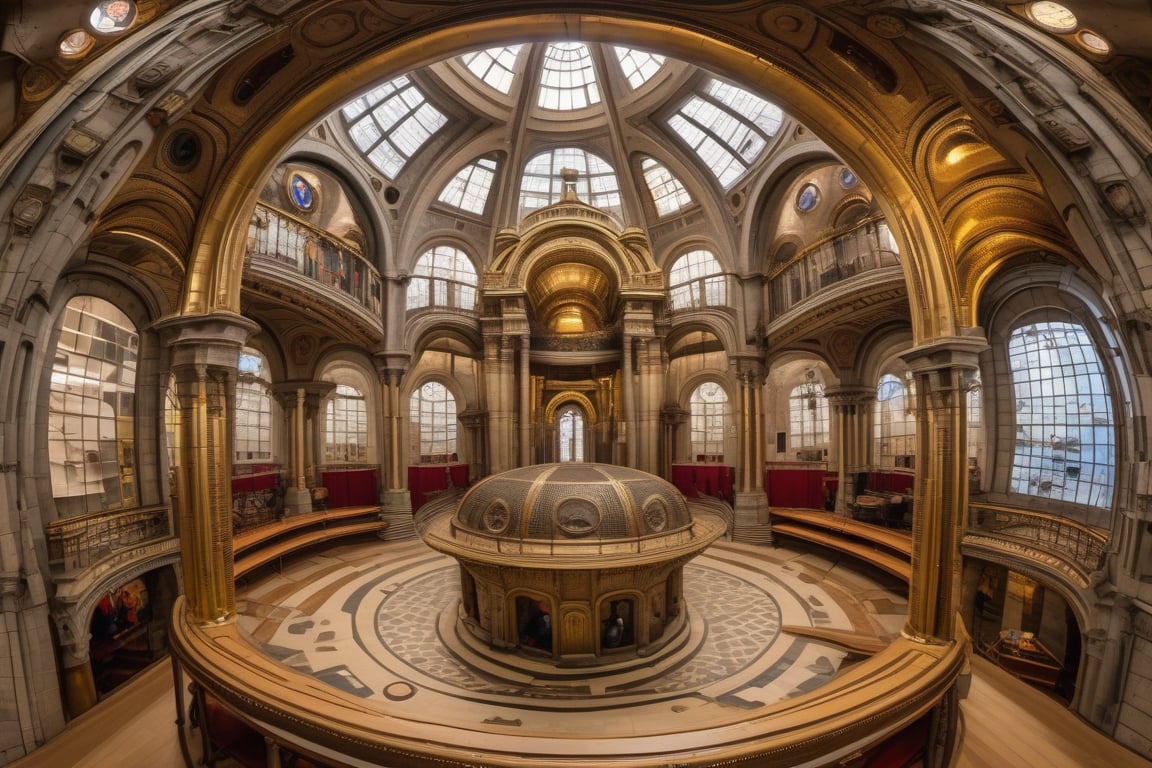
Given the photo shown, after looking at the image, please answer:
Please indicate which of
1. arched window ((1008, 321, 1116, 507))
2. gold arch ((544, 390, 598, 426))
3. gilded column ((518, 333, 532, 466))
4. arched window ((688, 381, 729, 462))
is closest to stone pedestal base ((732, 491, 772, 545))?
arched window ((688, 381, 729, 462))

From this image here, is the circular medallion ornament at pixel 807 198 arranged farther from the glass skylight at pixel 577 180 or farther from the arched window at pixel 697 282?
the glass skylight at pixel 577 180

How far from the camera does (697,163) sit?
58.3ft

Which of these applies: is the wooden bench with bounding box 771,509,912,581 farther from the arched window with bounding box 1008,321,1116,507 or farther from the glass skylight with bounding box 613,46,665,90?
the glass skylight with bounding box 613,46,665,90

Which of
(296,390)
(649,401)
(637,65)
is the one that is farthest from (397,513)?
(637,65)

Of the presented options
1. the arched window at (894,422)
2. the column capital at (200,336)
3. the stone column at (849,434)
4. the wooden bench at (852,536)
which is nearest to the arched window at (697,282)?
the stone column at (849,434)

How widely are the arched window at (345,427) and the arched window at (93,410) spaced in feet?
25.5

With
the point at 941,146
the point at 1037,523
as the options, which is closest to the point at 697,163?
Result: the point at 941,146

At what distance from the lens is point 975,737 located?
6312 mm

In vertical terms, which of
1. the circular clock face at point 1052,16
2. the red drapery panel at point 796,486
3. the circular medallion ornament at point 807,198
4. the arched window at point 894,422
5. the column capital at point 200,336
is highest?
the circular medallion ornament at point 807,198

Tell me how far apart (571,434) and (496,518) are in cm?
1616

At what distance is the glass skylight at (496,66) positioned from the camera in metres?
17.9

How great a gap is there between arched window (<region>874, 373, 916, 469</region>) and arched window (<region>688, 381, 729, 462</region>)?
5755 mm

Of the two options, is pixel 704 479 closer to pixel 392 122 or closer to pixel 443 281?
pixel 443 281

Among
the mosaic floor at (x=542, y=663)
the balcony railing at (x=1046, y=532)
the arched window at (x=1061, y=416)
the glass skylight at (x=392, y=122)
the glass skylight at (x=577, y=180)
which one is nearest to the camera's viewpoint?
the mosaic floor at (x=542, y=663)
